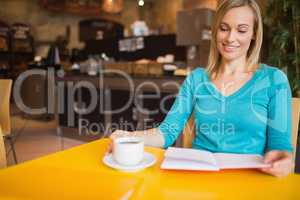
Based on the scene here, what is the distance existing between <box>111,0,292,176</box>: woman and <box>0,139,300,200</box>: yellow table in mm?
273

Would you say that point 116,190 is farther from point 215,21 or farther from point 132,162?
point 215,21

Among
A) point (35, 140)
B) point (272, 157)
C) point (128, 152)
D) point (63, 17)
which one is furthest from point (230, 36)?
point (63, 17)

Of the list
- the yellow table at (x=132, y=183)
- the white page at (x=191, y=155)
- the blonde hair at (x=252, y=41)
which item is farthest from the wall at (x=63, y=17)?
the yellow table at (x=132, y=183)

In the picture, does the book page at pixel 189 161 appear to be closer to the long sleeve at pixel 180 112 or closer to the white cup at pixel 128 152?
the white cup at pixel 128 152

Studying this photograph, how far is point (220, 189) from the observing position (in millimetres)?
745

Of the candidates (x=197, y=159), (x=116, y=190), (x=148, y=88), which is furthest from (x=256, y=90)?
(x=148, y=88)

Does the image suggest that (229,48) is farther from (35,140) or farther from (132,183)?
(35,140)

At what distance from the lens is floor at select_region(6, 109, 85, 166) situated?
3584 millimetres

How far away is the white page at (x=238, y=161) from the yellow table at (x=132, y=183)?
21mm

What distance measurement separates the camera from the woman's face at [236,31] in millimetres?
1156

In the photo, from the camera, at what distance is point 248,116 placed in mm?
1162

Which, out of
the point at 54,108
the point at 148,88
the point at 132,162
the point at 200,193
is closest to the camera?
the point at 200,193

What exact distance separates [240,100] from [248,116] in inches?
2.8

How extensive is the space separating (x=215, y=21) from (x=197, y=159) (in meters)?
0.63
